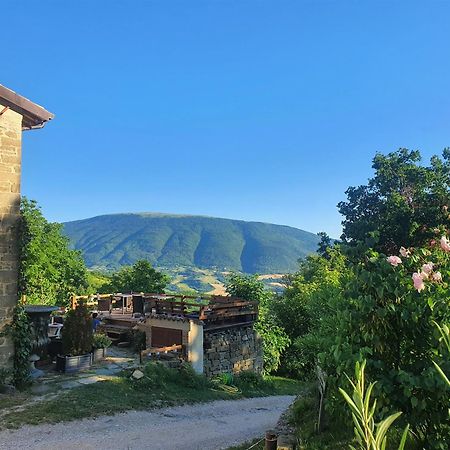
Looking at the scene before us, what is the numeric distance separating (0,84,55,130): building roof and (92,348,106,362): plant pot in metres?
7.60

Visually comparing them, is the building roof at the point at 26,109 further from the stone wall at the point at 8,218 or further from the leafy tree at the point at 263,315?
the leafy tree at the point at 263,315

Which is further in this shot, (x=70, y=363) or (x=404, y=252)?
(x=70, y=363)

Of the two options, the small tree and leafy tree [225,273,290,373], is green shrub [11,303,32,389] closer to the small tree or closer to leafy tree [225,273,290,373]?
the small tree

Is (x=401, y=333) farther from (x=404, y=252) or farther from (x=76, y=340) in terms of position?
(x=76, y=340)

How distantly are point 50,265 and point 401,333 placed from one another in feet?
107

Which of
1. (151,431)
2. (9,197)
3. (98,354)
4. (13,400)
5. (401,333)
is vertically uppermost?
(9,197)

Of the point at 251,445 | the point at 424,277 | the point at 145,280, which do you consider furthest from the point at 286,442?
the point at 145,280

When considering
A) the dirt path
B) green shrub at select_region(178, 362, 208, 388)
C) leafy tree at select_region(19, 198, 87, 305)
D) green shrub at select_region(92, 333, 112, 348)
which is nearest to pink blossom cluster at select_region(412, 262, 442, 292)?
the dirt path

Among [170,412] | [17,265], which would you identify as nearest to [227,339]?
[170,412]

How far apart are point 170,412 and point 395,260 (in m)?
8.82

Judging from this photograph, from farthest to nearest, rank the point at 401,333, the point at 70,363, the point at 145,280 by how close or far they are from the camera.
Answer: the point at 145,280 < the point at 70,363 < the point at 401,333

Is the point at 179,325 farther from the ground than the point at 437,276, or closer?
closer

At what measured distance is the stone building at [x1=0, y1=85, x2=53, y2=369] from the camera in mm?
11328

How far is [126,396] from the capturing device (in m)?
11.9
